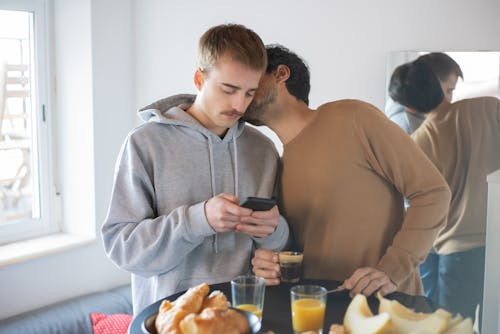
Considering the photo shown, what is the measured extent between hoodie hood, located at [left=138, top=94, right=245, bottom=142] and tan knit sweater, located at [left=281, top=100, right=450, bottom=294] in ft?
0.47

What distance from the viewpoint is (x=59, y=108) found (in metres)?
2.61

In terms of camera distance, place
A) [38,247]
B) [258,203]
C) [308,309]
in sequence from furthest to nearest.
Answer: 1. [38,247]
2. [258,203]
3. [308,309]

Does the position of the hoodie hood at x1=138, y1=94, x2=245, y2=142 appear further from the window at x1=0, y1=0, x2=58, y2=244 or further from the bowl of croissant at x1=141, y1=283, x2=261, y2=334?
the window at x1=0, y1=0, x2=58, y2=244

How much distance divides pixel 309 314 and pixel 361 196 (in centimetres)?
37

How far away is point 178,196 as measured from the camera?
1.41 meters

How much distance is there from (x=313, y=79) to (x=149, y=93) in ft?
3.51

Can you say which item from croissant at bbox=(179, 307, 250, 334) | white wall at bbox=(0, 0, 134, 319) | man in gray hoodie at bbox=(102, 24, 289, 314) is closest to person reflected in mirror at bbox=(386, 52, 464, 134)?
man in gray hoodie at bbox=(102, 24, 289, 314)

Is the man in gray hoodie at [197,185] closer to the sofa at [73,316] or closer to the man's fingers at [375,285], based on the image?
the man's fingers at [375,285]

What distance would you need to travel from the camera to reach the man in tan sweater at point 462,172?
139 centimetres

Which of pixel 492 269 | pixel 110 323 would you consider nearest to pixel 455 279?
pixel 492 269

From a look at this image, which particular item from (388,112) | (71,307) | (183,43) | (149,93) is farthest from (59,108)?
(388,112)

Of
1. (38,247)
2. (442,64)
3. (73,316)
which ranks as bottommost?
(73,316)

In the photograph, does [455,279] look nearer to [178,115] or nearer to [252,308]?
[252,308]

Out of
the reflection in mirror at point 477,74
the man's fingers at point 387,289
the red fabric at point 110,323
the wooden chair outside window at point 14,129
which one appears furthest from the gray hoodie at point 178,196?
the wooden chair outside window at point 14,129
